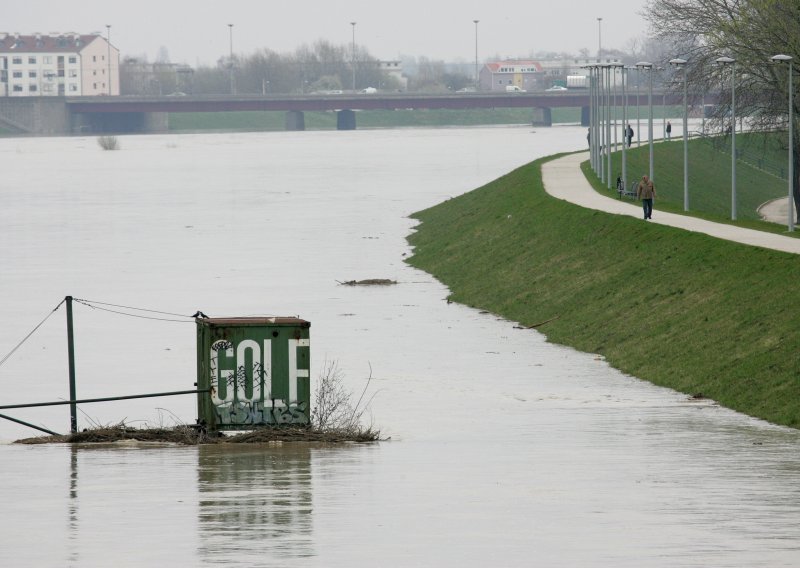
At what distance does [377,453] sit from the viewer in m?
21.4

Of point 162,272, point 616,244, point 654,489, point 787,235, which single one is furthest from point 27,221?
point 654,489

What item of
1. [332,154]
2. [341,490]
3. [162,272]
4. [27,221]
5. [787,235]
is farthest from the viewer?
[332,154]

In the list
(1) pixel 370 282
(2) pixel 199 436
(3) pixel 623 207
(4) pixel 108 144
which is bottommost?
(2) pixel 199 436

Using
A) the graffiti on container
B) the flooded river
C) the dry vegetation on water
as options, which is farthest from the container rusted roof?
the flooded river

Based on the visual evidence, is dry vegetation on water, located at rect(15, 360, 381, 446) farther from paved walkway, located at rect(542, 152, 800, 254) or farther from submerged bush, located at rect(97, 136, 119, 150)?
submerged bush, located at rect(97, 136, 119, 150)

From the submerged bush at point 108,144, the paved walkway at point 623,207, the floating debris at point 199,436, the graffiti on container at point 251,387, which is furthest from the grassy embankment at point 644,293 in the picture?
the submerged bush at point 108,144

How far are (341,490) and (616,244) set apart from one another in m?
29.0

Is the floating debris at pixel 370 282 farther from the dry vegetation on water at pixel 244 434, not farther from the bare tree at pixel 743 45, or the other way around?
the dry vegetation on water at pixel 244 434

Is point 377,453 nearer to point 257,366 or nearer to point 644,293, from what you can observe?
point 257,366

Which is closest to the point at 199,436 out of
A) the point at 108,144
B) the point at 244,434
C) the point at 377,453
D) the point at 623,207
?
the point at 244,434

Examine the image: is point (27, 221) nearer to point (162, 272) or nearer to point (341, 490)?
point (162, 272)

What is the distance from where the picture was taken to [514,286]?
47719 mm

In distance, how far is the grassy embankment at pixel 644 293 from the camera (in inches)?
1137

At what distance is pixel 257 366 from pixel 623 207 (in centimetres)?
3561
